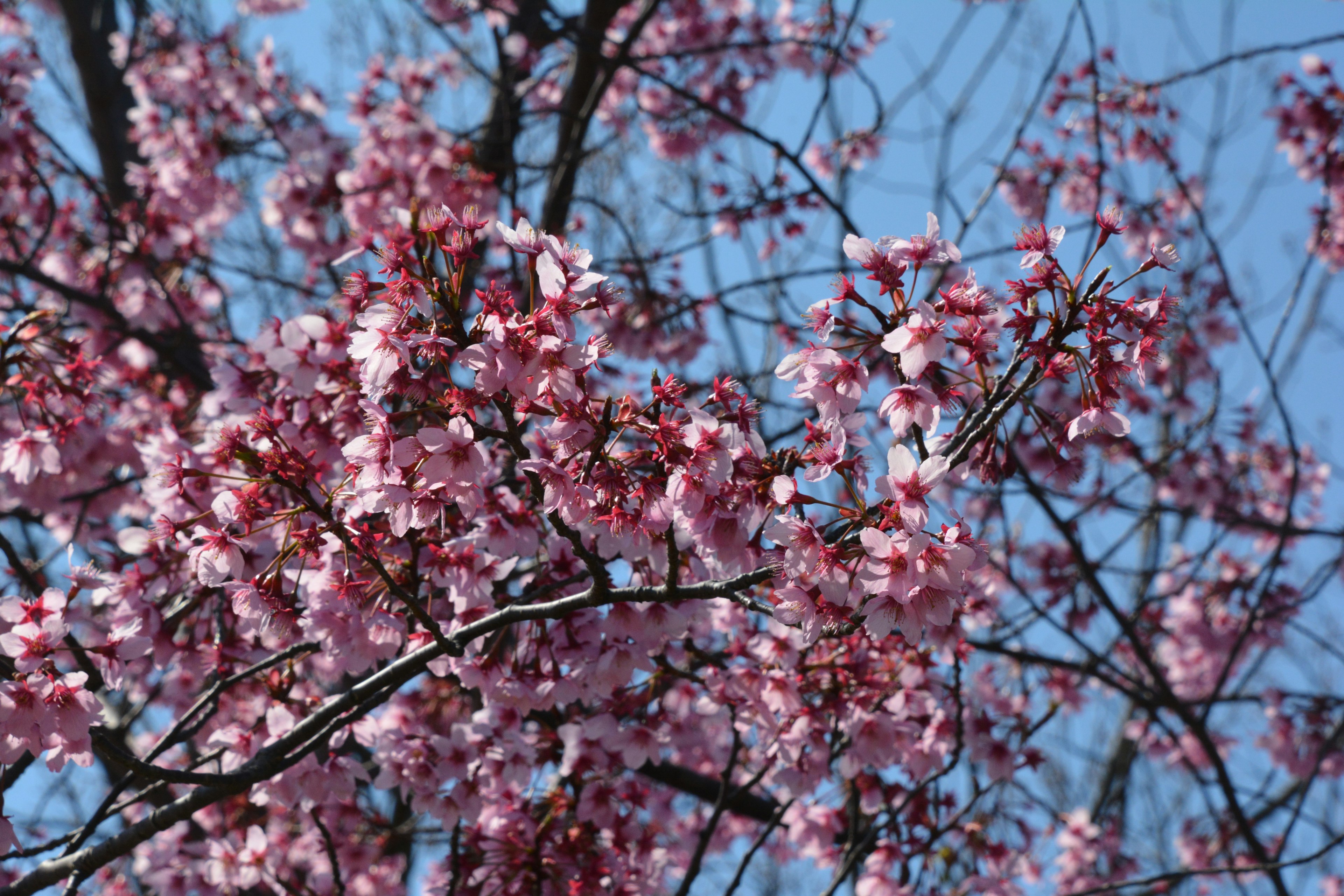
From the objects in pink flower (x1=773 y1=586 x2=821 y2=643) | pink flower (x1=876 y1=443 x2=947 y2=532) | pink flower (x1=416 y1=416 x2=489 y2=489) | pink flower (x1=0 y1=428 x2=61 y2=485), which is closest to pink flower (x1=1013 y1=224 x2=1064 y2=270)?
pink flower (x1=876 y1=443 x2=947 y2=532)

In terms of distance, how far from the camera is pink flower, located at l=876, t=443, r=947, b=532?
1.66m

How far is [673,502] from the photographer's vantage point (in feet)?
6.11

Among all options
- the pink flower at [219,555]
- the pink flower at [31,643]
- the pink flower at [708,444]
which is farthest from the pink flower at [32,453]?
the pink flower at [708,444]

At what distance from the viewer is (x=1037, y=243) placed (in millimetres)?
1835

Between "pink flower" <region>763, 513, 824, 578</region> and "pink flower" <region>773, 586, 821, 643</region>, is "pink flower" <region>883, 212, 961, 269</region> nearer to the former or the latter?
"pink flower" <region>763, 513, 824, 578</region>

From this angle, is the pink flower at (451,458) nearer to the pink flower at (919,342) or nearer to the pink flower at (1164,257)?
the pink flower at (919,342)

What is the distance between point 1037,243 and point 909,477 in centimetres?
55

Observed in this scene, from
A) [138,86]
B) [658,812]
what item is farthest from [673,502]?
[138,86]

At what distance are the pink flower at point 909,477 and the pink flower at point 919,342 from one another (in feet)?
0.53

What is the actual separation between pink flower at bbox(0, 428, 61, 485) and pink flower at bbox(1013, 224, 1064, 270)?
2808 mm

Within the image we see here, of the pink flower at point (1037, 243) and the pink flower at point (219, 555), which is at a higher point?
the pink flower at point (1037, 243)

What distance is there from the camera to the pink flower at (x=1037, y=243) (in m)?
1.81

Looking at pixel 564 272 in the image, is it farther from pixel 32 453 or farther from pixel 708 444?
pixel 32 453

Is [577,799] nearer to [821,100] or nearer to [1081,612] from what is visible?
[821,100]
